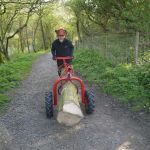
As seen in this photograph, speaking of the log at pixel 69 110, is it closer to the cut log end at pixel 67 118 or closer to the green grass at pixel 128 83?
the cut log end at pixel 67 118

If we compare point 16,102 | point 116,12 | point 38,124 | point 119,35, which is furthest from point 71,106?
point 116,12

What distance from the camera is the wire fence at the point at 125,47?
1305 centimetres

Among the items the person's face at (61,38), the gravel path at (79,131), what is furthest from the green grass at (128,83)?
the person's face at (61,38)

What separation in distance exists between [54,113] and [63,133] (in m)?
1.40

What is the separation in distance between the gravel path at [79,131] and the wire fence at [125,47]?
4.29 metres

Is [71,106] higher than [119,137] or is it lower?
higher

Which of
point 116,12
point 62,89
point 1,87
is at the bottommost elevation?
point 1,87

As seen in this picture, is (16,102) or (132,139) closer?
(132,139)

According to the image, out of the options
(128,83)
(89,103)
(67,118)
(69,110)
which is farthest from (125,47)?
(69,110)

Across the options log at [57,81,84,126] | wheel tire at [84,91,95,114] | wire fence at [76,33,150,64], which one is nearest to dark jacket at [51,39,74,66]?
wheel tire at [84,91,95,114]

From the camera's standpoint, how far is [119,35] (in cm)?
1567

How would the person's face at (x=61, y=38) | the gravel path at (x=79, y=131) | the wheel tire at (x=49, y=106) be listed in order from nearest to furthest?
the gravel path at (x=79, y=131), the wheel tire at (x=49, y=106), the person's face at (x=61, y=38)

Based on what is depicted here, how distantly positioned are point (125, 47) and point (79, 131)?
8.13m

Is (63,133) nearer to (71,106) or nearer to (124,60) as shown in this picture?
(71,106)
